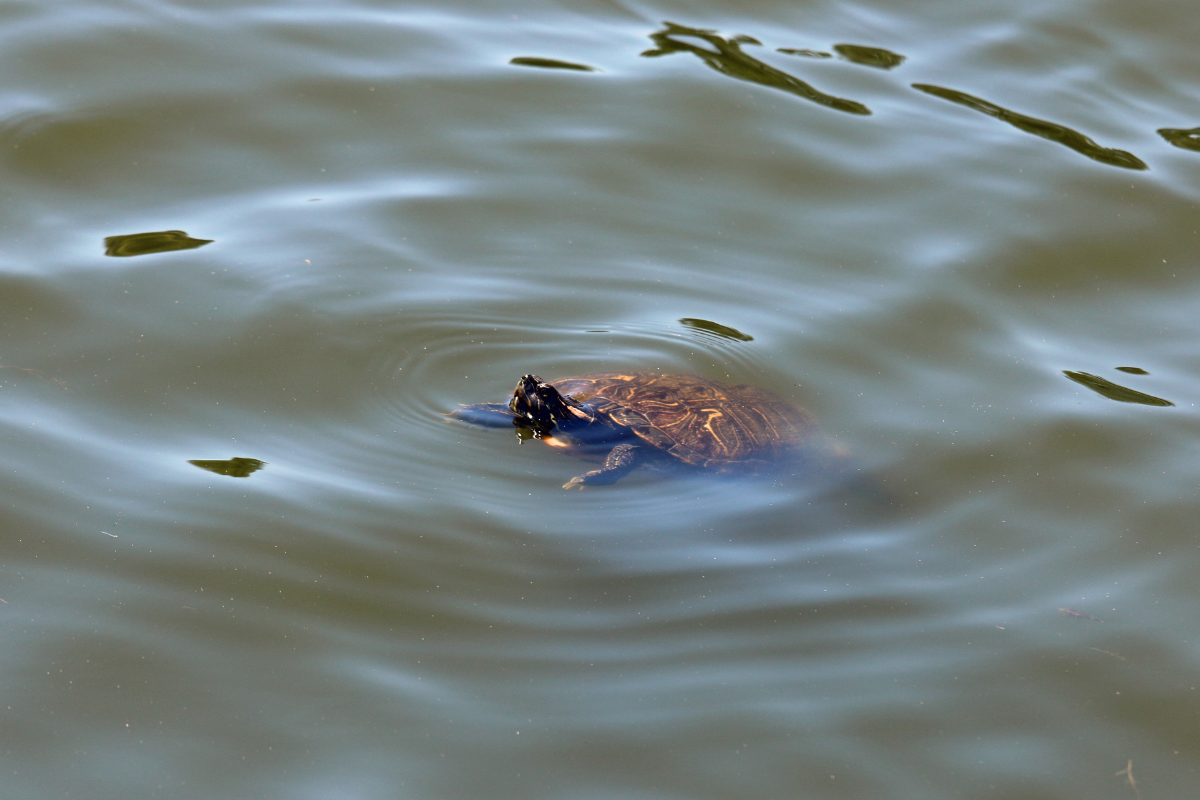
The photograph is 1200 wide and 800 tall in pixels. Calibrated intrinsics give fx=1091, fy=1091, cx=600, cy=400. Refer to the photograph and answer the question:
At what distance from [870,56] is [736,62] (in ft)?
3.31

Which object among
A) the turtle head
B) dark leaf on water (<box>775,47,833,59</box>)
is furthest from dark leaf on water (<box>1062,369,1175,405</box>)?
dark leaf on water (<box>775,47,833,59</box>)

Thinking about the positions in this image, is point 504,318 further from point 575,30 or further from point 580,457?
point 575,30

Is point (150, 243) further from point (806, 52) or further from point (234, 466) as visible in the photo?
point (806, 52)

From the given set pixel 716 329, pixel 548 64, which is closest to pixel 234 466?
pixel 716 329

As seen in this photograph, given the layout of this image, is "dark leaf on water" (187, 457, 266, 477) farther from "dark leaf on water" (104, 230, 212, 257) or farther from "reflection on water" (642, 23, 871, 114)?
"reflection on water" (642, 23, 871, 114)

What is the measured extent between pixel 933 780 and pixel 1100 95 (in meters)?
5.74

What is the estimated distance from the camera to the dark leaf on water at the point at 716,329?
5152mm

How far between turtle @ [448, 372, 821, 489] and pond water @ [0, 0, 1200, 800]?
0.12 m

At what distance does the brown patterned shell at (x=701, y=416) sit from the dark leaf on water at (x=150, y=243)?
2.09m

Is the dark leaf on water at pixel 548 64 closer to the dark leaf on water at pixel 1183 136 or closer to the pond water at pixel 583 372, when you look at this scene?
the pond water at pixel 583 372

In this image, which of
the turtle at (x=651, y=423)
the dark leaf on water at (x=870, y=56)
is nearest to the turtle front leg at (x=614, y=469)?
the turtle at (x=651, y=423)

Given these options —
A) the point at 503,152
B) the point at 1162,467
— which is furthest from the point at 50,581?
the point at 1162,467

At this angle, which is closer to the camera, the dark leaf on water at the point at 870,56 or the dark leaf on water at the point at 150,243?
the dark leaf on water at the point at 150,243

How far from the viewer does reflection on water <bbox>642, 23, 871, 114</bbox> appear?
7.12 metres
